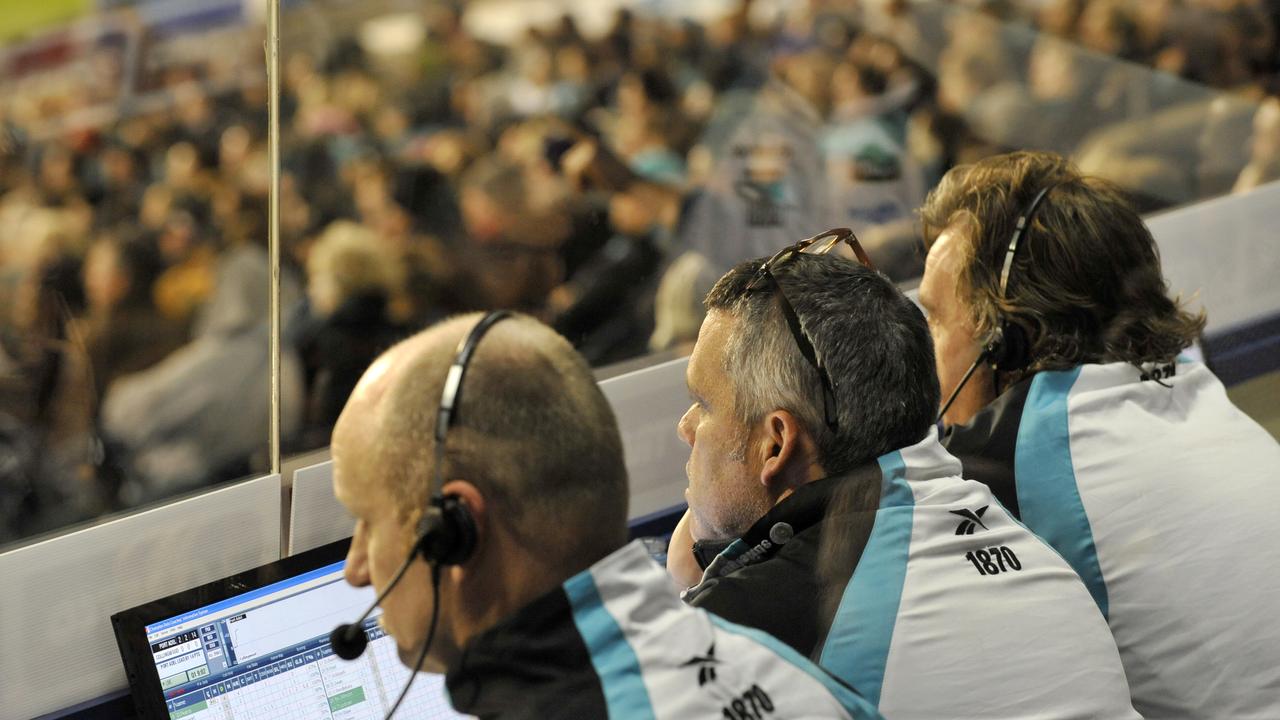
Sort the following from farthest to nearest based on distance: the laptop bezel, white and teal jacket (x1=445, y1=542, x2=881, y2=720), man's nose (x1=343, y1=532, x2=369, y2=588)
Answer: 1. the laptop bezel
2. man's nose (x1=343, y1=532, x2=369, y2=588)
3. white and teal jacket (x1=445, y1=542, x2=881, y2=720)

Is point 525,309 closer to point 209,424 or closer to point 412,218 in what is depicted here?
point 412,218

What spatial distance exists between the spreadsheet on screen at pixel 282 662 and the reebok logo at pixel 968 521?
21.2 inches

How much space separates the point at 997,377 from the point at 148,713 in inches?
44.4

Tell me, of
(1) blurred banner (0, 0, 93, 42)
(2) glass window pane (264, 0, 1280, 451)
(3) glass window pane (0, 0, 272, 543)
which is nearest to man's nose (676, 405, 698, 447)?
(2) glass window pane (264, 0, 1280, 451)

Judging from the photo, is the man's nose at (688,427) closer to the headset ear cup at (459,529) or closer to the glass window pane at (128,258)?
the headset ear cup at (459,529)

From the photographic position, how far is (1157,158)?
5047 millimetres

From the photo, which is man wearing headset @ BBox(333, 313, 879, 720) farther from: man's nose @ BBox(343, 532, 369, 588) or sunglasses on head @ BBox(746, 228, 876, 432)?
sunglasses on head @ BBox(746, 228, 876, 432)

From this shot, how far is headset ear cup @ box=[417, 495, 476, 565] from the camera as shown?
85 cm

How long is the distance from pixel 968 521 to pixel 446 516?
0.58 metres

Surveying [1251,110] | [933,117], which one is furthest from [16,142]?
[1251,110]

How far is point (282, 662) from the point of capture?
129 cm

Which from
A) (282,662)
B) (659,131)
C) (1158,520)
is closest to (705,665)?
(282,662)

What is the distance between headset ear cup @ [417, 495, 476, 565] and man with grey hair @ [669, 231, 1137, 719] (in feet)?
1.20

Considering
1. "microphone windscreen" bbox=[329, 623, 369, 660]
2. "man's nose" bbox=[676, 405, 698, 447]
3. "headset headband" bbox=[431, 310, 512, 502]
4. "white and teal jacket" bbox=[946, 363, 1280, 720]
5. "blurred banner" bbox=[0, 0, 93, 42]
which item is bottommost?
"blurred banner" bbox=[0, 0, 93, 42]
